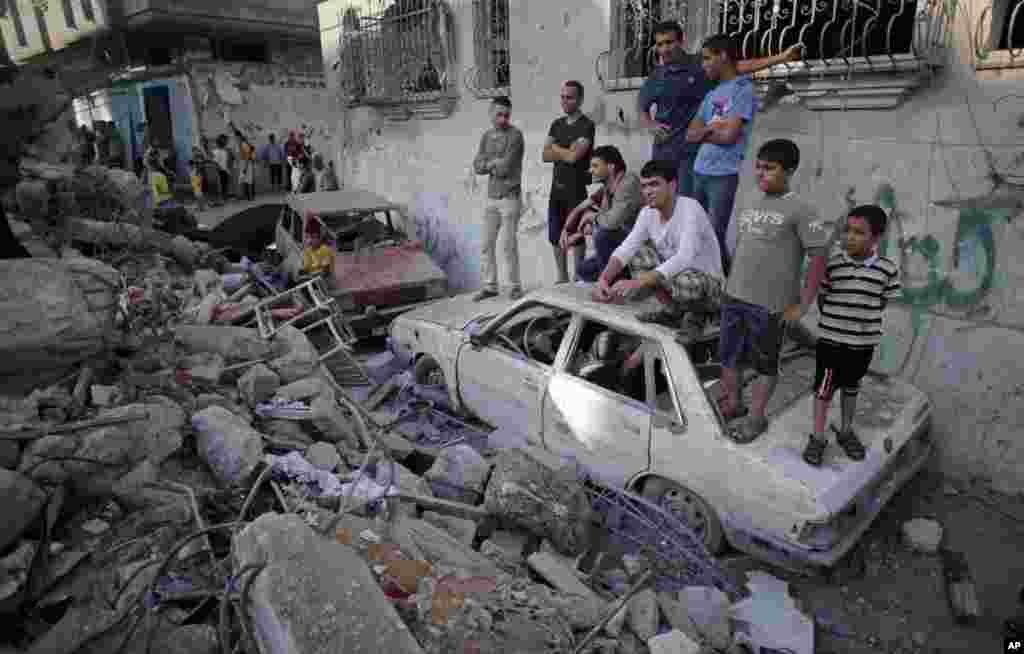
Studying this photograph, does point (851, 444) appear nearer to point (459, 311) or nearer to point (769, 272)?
point (769, 272)

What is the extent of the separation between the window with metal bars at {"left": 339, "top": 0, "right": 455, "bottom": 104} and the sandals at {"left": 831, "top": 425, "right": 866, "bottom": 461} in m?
7.29

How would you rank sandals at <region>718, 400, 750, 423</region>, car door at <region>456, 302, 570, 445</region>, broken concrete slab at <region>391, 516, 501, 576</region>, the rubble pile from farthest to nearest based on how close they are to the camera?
car door at <region>456, 302, 570, 445</region> < sandals at <region>718, 400, 750, 423</region> < broken concrete slab at <region>391, 516, 501, 576</region> < the rubble pile

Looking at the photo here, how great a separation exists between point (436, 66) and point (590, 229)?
15.8 feet

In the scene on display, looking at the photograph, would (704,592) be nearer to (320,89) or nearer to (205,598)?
(205,598)

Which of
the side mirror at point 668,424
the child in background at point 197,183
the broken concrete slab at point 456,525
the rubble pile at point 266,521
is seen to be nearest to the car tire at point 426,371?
the rubble pile at point 266,521

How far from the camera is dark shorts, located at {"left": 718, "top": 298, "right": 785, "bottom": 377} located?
3.36 metres

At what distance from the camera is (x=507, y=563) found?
3.19 metres

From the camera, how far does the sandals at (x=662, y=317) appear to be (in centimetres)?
375

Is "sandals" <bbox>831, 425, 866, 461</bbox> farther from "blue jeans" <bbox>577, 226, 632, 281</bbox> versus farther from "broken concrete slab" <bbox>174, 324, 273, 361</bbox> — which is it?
"broken concrete slab" <bbox>174, 324, 273, 361</bbox>

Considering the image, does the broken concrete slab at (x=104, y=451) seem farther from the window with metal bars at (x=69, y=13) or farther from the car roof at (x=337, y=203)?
the window with metal bars at (x=69, y=13)

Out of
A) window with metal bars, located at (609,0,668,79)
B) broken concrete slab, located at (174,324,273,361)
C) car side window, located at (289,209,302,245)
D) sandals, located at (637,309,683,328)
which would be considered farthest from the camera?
car side window, located at (289,209,302,245)

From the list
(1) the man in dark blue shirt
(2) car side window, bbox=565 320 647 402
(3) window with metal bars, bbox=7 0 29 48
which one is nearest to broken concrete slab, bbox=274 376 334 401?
(2) car side window, bbox=565 320 647 402

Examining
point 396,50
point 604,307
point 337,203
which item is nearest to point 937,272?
point 604,307

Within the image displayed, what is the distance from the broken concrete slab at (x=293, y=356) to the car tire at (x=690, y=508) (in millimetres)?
3018
